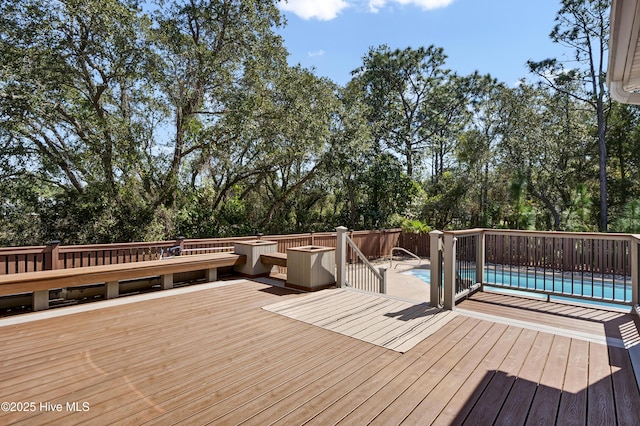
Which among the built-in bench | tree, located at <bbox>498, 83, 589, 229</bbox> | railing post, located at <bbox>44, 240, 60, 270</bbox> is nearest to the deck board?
the built-in bench

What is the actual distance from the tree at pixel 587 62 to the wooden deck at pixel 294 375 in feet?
44.0

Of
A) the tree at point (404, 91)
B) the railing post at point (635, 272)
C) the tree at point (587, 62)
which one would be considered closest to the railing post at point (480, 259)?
the railing post at point (635, 272)

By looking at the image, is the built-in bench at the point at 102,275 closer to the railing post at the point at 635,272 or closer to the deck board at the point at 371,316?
the deck board at the point at 371,316

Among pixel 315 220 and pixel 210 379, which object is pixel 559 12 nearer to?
pixel 315 220

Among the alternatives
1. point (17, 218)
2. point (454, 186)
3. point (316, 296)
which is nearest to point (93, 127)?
point (17, 218)

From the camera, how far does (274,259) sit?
580 centimetres

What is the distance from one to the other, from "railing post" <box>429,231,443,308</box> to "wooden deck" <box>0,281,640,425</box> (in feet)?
1.76

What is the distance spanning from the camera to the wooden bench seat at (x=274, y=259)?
560cm

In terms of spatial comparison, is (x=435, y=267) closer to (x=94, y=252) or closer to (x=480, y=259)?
(x=480, y=259)

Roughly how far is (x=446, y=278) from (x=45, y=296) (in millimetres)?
5035

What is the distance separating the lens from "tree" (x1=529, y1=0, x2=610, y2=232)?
40.6 ft

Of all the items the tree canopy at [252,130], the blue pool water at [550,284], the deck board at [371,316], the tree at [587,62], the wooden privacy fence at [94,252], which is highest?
the tree at [587,62]

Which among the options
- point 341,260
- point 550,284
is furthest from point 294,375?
point 550,284

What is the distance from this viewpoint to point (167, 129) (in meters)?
10.0
